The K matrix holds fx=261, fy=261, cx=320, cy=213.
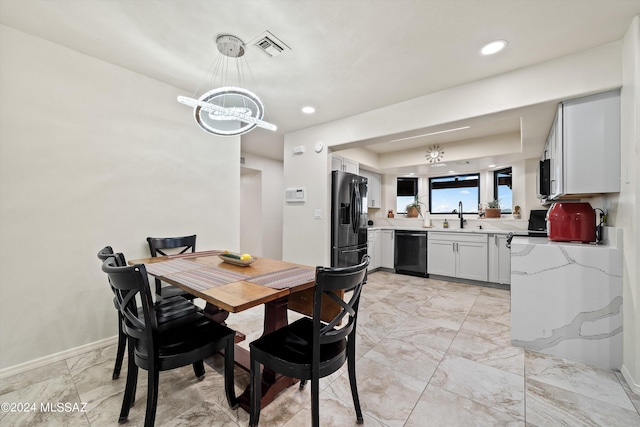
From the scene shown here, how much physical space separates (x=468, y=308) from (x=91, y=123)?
445 centimetres

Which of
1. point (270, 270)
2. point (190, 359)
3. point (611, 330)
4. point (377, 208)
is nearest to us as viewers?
point (190, 359)

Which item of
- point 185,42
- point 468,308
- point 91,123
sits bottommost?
point 468,308

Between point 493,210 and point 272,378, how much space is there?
15.3 feet

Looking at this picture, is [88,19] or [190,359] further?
[88,19]

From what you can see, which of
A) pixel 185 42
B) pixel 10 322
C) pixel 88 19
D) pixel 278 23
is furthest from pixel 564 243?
pixel 10 322

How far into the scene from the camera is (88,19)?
1.86 m

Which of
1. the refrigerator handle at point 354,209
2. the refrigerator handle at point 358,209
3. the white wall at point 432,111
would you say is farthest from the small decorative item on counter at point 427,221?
the white wall at point 432,111

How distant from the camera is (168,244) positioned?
2.63m

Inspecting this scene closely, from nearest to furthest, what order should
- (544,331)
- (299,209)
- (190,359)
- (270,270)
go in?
(190,359), (270,270), (544,331), (299,209)

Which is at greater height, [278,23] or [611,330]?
[278,23]

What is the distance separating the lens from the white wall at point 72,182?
1963mm

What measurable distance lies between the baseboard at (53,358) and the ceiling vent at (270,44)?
113 inches

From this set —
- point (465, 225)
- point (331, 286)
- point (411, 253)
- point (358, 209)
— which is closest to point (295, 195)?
Result: point (358, 209)

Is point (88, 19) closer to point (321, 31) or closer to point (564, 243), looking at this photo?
point (321, 31)
